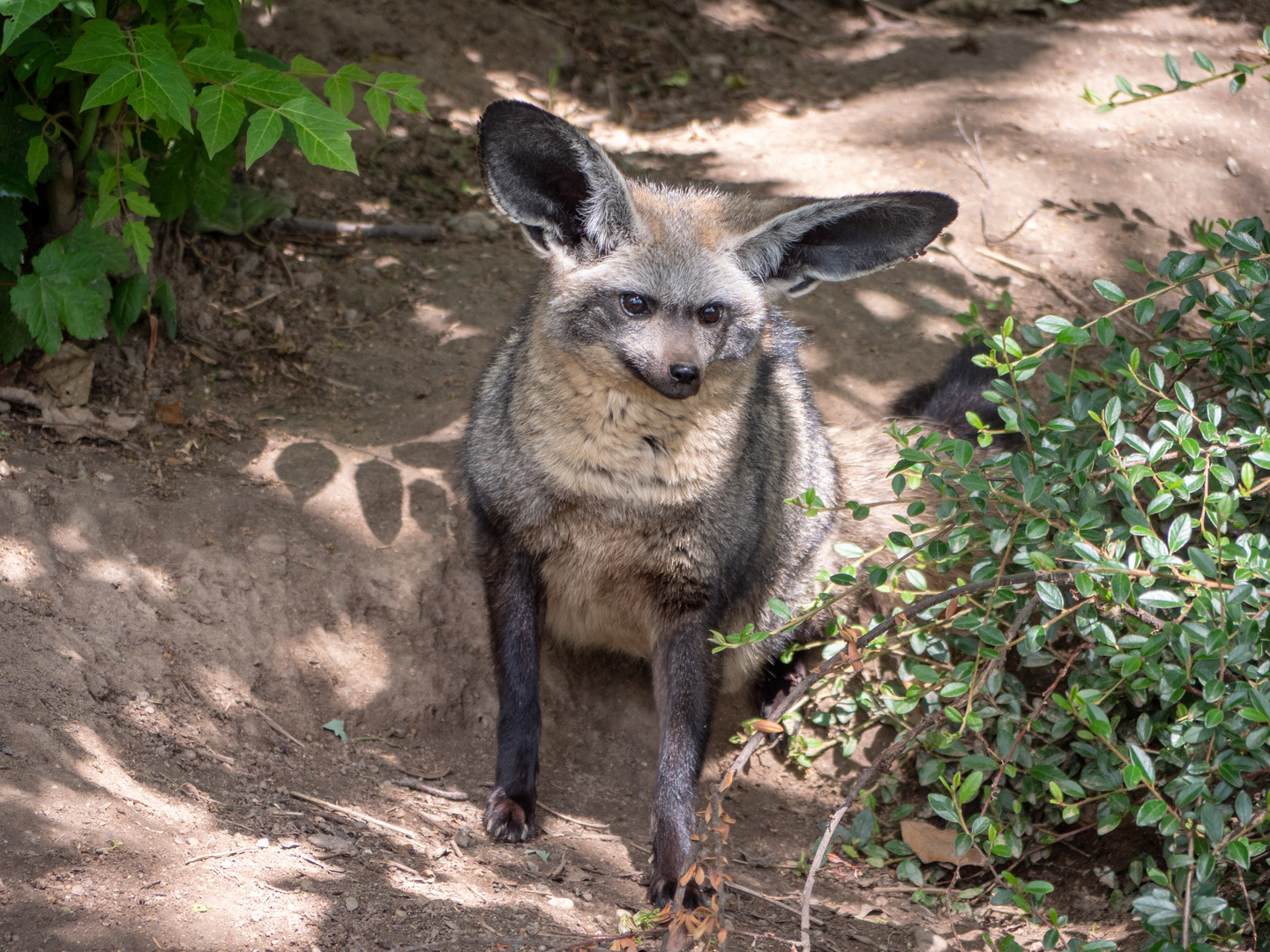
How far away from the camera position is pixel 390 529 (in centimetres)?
421

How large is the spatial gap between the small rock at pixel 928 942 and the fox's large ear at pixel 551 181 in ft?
7.22

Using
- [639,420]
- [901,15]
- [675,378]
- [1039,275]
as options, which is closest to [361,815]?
[639,420]

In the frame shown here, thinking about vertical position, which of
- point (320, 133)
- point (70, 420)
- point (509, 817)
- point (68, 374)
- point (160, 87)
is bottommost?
point (509, 817)

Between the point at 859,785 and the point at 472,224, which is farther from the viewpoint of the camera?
the point at 472,224

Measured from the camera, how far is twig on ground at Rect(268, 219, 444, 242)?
212 inches

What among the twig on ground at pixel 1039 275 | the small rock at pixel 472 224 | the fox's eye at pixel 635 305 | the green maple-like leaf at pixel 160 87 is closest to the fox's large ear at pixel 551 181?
the fox's eye at pixel 635 305

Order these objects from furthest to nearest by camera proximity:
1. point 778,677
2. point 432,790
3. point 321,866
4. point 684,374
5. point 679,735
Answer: point 778,677 → point 432,790 → point 679,735 → point 684,374 → point 321,866

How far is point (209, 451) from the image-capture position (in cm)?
416

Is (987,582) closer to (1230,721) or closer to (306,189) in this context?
(1230,721)

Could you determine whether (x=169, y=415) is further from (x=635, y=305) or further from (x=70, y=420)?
(x=635, y=305)

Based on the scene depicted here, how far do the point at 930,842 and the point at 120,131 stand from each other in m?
3.79

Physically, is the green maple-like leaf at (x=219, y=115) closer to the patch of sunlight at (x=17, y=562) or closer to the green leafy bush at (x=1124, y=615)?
the patch of sunlight at (x=17, y=562)

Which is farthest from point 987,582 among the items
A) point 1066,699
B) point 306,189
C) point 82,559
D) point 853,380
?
point 306,189

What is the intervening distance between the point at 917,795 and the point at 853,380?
2.06m
